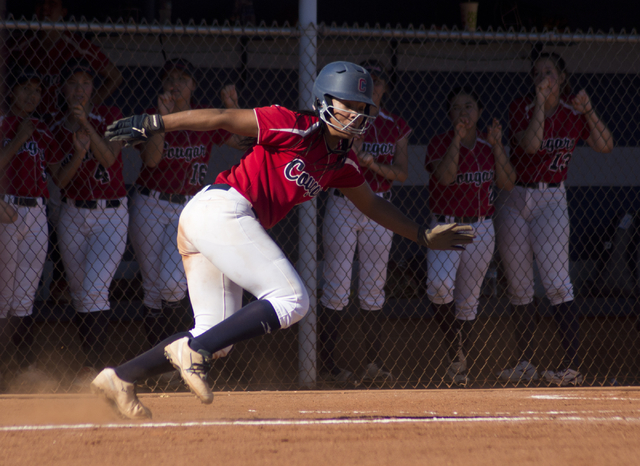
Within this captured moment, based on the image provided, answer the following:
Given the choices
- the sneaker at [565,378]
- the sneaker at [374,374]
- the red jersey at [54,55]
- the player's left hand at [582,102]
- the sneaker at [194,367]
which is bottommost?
the sneaker at [374,374]

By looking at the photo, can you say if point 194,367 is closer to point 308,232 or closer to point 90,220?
A: point 308,232

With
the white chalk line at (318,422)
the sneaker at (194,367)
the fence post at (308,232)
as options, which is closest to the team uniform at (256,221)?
the sneaker at (194,367)

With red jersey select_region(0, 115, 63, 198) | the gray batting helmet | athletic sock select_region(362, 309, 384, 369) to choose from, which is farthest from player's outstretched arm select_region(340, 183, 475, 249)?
red jersey select_region(0, 115, 63, 198)

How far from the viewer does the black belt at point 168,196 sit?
3779 millimetres

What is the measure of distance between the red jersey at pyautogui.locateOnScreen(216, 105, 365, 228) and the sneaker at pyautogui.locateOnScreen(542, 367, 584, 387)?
7.33ft

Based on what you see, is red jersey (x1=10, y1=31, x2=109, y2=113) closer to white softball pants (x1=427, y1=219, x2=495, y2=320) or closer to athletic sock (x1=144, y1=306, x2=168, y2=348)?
athletic sock (x1=144, y1=306, x2=168, y2=348)

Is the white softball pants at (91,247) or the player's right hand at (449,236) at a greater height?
the player's right hand at (449,236)

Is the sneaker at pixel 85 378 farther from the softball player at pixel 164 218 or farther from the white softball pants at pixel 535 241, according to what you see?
the white softball pants at pixel 535 241

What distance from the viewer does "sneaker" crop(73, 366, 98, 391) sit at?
3615 millimetres

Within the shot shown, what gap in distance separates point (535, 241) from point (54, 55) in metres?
3.37

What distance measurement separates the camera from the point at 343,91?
2416mm

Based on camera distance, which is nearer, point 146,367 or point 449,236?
point 146,367

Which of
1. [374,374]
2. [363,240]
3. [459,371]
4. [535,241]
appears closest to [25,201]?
[363,240]

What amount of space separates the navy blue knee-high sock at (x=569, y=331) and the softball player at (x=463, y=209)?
55cm
